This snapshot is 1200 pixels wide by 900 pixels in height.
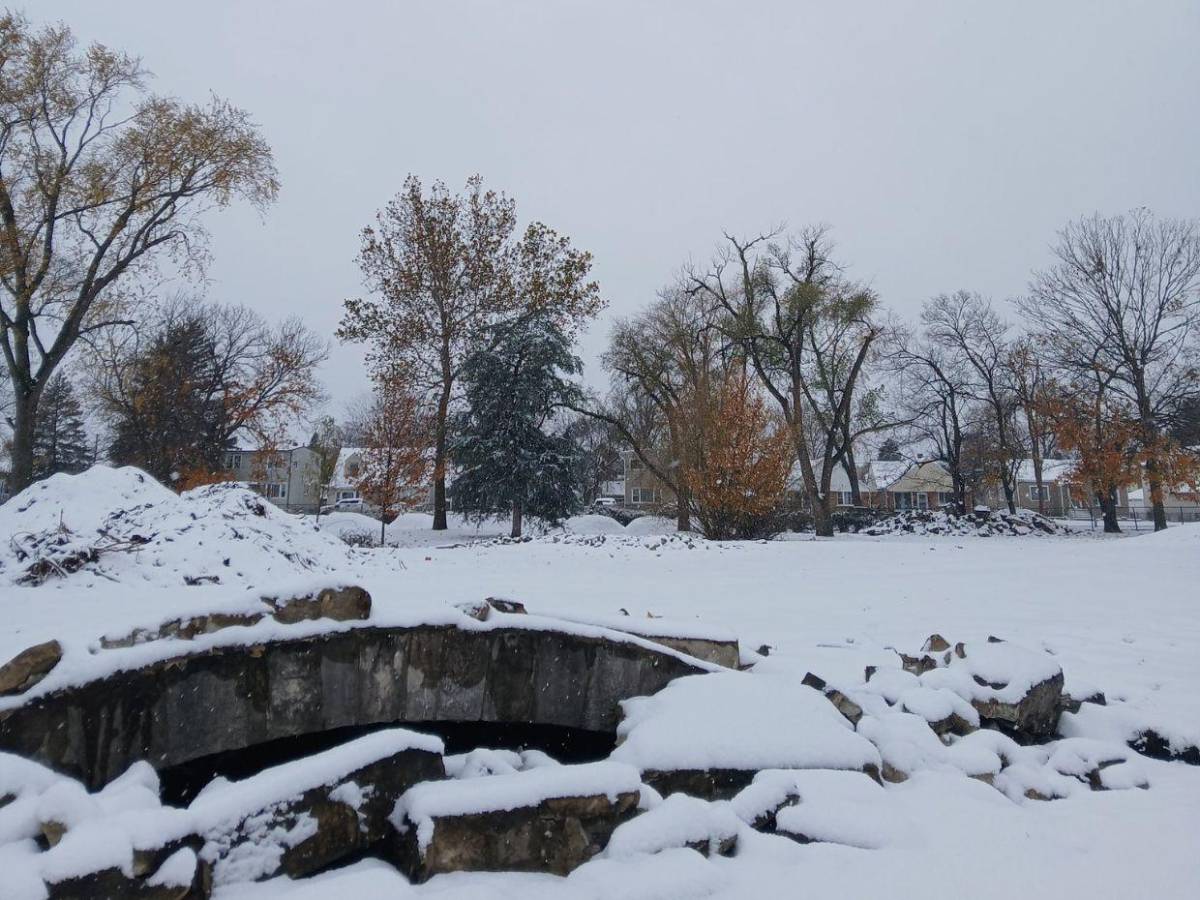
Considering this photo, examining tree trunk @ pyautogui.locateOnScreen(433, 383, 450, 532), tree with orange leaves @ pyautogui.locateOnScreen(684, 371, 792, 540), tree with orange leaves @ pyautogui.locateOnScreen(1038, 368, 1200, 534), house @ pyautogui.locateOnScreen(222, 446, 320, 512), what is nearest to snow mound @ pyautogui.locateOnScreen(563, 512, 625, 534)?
tree trunk @ pyautogui.locateOnScreen(433, 383, 450, 532)

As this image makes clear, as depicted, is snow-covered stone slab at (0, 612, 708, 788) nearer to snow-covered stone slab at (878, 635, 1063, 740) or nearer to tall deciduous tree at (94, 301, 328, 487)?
snow-covered stone slab at (878, 635, 1063, 740)

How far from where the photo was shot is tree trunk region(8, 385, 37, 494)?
14375 millimetres

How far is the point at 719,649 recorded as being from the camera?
15.2 feet

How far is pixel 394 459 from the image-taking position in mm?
21719

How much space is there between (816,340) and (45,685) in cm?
3060

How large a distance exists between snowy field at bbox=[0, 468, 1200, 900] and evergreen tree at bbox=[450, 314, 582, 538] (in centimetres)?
897

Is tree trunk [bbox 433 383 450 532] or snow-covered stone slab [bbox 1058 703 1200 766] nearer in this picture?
snow-covered stone slab [bbox 1058 703 1200 766]

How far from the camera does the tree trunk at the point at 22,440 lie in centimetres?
1438

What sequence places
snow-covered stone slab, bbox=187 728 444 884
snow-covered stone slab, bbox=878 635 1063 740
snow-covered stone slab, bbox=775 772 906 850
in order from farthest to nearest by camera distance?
1. snow-covered stone slab, bbox=878 635 1063 740
2. snow-covered stone slab, bbox=775 772 906 850
3. snow-covered stone slab, bbox=187 728 444 884

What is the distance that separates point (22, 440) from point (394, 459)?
8969mm

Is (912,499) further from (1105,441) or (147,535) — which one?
(147,535)

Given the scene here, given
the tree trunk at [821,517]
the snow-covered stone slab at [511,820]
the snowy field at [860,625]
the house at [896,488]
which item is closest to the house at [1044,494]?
the house at [896,488]

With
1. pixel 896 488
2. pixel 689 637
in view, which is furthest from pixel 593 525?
pixel 896 488

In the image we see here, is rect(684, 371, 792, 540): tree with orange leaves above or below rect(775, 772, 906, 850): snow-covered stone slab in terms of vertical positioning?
above
